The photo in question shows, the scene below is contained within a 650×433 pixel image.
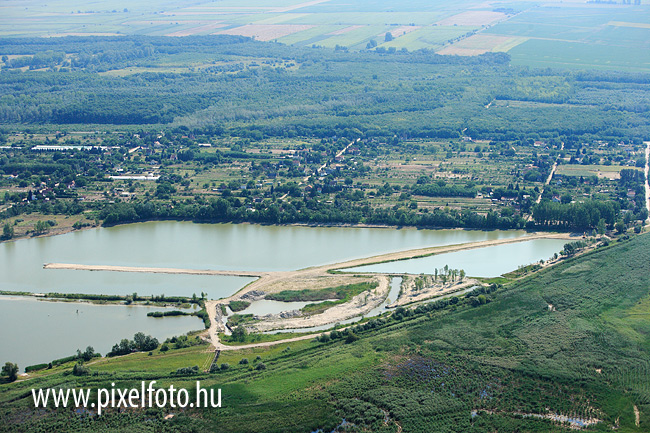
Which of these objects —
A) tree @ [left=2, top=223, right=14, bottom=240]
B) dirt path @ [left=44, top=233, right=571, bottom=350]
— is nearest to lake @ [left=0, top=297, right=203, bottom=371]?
dirt path @ [left=44, top=233, right=571, bottom=350]

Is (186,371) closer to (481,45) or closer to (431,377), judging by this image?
(431,377)

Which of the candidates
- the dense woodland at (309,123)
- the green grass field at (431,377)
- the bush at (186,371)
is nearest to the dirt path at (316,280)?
the green grass field at (431,377)

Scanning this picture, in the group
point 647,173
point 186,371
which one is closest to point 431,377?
point 186,371

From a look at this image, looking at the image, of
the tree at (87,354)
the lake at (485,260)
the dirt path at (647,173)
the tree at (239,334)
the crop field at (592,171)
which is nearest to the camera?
the tree at (87,354)

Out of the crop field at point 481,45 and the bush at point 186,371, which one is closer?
the bush at point 186,371

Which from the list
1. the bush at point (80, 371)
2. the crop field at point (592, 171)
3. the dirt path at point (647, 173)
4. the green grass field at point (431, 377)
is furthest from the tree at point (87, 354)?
the crop field at point (592, 171)

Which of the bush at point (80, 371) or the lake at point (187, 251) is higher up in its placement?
the lake at point (187, 251)

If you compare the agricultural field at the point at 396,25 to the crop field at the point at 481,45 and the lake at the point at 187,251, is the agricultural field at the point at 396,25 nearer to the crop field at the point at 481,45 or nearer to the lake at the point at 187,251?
the crop field at the point at 481,45

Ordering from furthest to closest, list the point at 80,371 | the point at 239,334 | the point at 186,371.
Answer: the point at 239,334 → the point at 186,371 → the point at 80,371

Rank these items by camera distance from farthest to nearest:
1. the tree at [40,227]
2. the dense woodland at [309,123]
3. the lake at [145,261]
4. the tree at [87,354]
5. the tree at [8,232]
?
the dense woodland at [309,123] < the tree at [40,227] < the tree at [8,232] < the lake at [145,261] < the tree at [87,354]

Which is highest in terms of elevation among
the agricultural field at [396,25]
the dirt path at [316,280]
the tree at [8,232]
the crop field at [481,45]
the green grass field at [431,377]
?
the agricultural field at [396,25]
